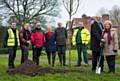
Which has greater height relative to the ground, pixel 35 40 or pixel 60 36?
pixel 60 36

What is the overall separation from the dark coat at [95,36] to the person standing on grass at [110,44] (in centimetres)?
46

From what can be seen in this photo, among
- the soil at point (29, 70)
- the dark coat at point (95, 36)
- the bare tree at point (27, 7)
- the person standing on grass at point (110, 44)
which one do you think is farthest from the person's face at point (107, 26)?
the bare tree at point (27, 7)

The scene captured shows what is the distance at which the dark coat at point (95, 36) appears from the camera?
1559cm

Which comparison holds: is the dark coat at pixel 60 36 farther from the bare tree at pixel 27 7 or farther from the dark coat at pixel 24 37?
the bare tree at pixel 27 7

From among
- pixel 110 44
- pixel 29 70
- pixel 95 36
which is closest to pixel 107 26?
pixel 110 44

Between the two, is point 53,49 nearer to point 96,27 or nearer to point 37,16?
point 96,27

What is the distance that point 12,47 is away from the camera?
57.0ft

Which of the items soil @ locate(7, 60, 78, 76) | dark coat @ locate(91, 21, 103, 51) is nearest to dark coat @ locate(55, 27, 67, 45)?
dark coat @ locate(91, 21, 103, 51)

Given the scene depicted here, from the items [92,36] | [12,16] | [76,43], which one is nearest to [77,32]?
[76,43]

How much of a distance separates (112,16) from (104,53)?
8563 cm

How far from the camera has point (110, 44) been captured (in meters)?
15.1

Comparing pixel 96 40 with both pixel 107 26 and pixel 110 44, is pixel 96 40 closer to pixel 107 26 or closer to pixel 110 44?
pixel 110 44

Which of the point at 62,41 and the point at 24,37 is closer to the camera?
the point at 24,37

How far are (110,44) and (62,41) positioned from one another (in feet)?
15.5
